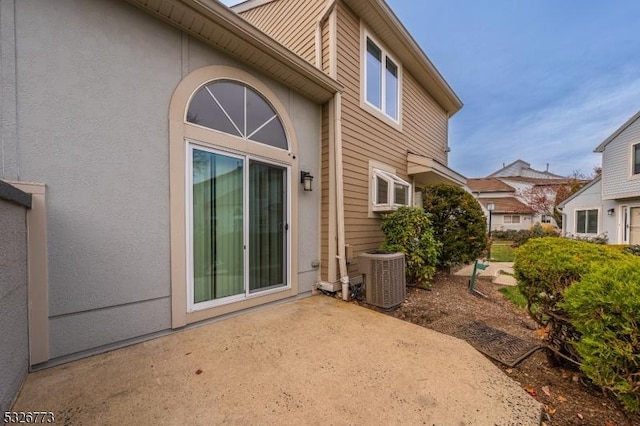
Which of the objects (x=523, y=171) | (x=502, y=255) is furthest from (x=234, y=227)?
(x=523, y=171)

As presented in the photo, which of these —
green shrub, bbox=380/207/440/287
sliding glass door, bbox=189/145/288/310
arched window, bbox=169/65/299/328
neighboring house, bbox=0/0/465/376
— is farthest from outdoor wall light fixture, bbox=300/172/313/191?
green shrub, bbox=380/207/440/287

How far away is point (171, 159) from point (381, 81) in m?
5.29

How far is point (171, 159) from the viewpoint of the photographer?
3.12 metres

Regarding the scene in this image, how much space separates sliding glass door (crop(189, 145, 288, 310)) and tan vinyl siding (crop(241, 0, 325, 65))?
304cm

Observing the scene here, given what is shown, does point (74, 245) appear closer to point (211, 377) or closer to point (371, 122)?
point (211, 377)

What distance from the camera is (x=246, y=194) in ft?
12.8

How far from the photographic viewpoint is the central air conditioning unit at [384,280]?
169 inches

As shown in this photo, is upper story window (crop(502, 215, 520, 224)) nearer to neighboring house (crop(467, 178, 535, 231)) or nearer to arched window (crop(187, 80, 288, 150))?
neighboring house (crop(467, 178, 535, 231))

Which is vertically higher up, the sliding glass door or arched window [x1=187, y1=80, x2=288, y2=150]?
arched window [x1=187, y1=80, x2=288, y2=150]

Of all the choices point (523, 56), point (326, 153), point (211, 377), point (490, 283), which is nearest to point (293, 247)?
point (326, 153)

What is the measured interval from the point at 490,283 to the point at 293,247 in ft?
17.4

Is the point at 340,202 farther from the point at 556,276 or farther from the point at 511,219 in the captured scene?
the point at 511,219

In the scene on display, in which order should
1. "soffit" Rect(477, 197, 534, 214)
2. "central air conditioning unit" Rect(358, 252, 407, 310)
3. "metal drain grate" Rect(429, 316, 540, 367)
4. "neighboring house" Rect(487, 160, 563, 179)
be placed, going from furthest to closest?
"neighboring house" Rect(487, 160, 563, 179)
"soffit" Rect(477, 197, 534, 214)
"central air conditioning unit" Rect(358, 252, 407, 310)
"metal drain grate" Rect(429, 316, 540, 367)

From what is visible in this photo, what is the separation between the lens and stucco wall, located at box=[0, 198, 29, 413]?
1.76 m
